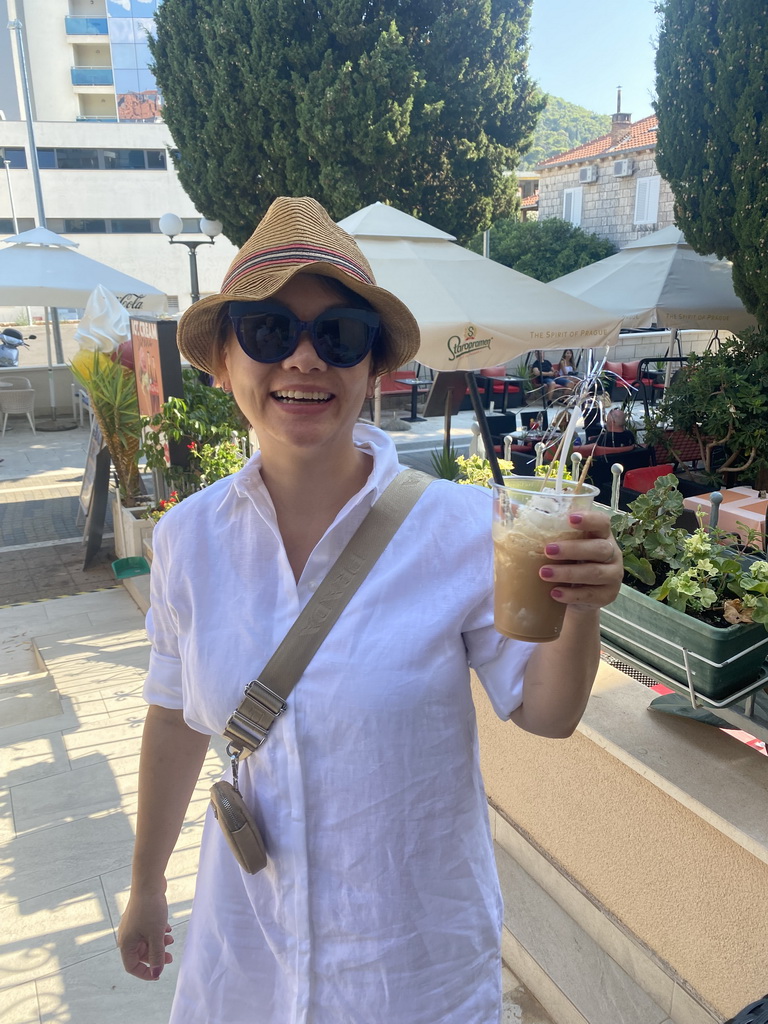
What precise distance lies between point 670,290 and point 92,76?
1521 inches

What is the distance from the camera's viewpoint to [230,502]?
136 centimetres

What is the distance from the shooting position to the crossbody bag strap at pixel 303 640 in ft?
3.75

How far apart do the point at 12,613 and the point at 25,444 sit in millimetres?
7330

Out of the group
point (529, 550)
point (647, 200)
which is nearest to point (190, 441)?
point (529, 550)

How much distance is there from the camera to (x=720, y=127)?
274 inches

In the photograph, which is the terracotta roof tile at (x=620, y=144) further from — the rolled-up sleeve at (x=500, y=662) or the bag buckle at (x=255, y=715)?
the bag buckle at (x=255, y=715)

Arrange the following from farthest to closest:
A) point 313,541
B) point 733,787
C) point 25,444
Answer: point 25,444 < point 733,787 < point 313,541

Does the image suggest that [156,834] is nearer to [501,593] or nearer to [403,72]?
[501,593]

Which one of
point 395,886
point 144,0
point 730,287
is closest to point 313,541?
point 395,886

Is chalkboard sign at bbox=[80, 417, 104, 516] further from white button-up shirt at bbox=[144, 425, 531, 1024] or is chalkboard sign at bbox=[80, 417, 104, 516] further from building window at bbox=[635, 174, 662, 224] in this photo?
building window at bbox=[635, 174, 662, 224]

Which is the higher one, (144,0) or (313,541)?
(144,0)

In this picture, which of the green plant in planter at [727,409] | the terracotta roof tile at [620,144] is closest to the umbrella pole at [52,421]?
the green plant in planter at [727,409]

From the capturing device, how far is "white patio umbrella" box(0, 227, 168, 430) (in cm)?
1080

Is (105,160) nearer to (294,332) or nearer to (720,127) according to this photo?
(720,127)
